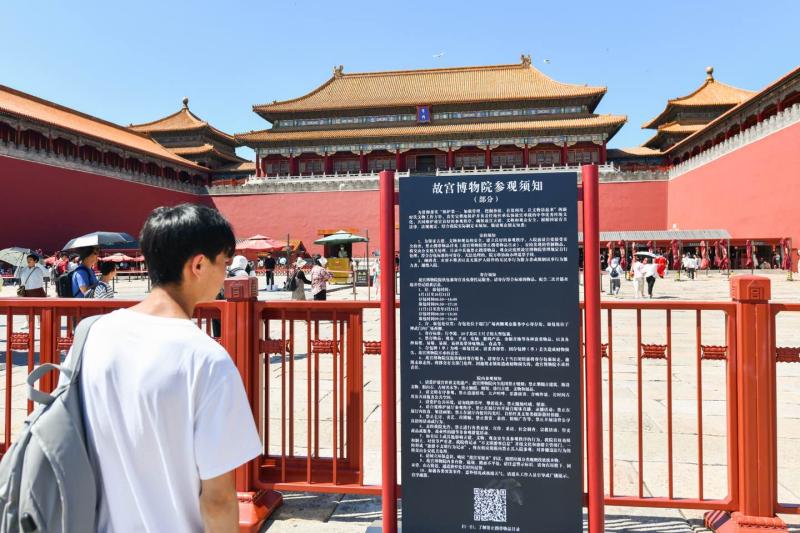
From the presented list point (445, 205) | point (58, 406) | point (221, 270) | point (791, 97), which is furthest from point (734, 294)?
point (791, 97)

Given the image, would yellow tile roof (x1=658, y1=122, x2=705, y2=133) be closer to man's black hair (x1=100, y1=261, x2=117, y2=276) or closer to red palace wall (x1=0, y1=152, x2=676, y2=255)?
red palace wall (x1=0, y1=152, x2=676, y2=255)

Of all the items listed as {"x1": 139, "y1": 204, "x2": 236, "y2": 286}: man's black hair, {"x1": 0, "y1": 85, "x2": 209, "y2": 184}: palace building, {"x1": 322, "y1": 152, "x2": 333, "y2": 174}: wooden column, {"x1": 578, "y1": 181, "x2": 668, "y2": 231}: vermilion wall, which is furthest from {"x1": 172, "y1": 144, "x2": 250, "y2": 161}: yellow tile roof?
{"x1": 139, "y1": 204, "x2": 236, "y2": 286}: man's black hair

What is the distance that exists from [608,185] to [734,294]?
91.0ft

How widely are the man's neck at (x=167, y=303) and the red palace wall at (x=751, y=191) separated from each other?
20849 mm

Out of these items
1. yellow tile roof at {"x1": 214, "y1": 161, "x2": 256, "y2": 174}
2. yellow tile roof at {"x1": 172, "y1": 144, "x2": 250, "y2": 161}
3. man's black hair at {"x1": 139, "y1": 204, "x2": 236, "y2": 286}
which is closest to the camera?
man's black hair at {"x1": 139, "y1": 204, "x2": 236, "y2": 286}

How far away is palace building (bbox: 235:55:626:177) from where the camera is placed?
95.9ft

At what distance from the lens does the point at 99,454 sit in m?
1.07

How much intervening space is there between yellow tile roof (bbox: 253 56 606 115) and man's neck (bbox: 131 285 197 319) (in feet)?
100

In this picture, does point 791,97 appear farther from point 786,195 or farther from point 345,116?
point 345,116

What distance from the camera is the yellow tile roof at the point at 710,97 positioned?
28188mm

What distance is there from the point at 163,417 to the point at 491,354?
119cm

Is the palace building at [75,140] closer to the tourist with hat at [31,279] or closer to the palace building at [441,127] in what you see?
the palace building at [441,127]

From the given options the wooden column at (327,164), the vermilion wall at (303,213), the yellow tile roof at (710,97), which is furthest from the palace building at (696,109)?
the wooden column at (327,164)

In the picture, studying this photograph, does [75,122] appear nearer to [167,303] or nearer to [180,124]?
[180,124]
